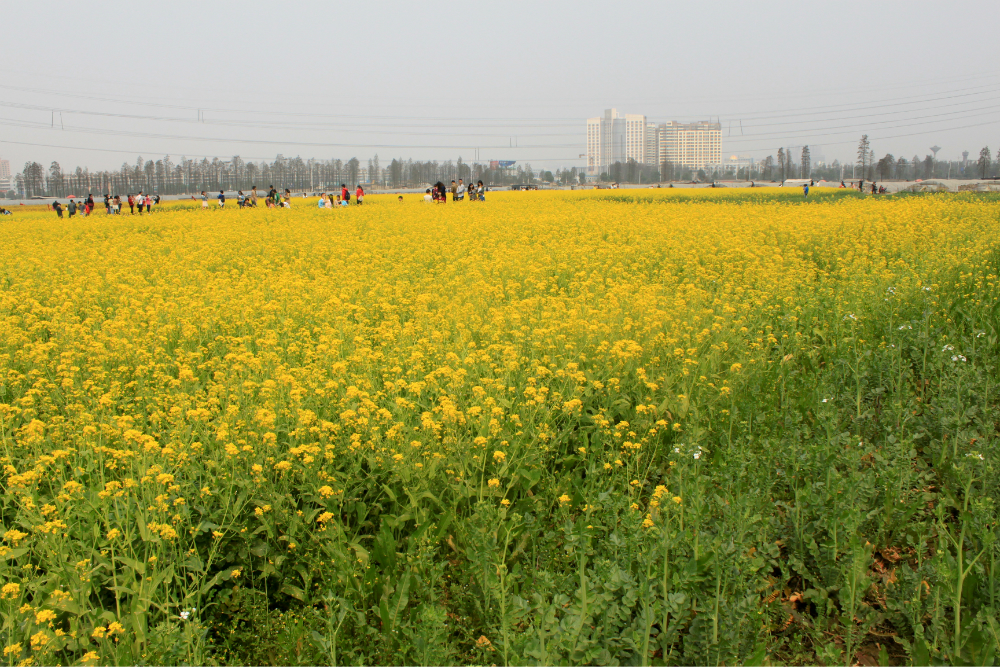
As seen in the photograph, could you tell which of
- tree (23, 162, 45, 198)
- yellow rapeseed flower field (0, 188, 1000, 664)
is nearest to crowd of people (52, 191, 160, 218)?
yellow rapeseed flower field (0, 188, 1000, 664)

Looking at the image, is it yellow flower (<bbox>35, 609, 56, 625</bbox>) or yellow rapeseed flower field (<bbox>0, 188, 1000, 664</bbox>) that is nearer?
yellow flower (<bbox>35, 609, 56, 625</bbox>)

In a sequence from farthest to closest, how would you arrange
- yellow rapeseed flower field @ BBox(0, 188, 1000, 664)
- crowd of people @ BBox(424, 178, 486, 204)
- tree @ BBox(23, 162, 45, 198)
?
1. tree @ BBox(23, 162, 45, 198)
2. crowd of people @ BBox(424, 178, 486, 204)
3. yellow rapeseed flower field @ BBox(0, 188, 1000, 664)

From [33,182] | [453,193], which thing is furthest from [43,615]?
[33,182]

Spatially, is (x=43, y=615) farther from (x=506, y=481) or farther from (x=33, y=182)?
(x=33, y=182)

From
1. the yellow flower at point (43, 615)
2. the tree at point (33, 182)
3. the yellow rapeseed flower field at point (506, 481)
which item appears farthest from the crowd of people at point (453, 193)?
the tree at point (33, 182)

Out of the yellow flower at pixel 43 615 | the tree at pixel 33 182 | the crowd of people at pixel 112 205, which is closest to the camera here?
the yellow flower at pixel 43 615

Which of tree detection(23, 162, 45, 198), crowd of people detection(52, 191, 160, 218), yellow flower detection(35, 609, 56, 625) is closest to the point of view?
yellow flower detection(35, 609, 56, 625)

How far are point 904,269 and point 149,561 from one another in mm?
9683

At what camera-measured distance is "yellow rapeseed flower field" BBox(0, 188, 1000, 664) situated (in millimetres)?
2771

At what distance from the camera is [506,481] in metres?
3.92

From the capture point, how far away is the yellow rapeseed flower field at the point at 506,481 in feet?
9.09

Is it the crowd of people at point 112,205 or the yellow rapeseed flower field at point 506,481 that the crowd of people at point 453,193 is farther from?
the yellow rapeseed flower field at point 506,481

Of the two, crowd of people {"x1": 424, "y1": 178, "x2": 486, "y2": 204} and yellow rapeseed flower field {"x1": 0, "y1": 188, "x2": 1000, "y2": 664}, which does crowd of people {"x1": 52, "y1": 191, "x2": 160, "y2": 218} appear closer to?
crowd of people {"x1": 424, "y1": 178, "x2": 486, "y2": 204}

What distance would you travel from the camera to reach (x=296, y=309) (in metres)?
7.68
